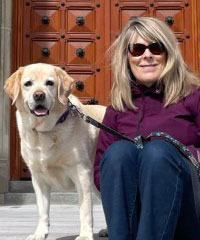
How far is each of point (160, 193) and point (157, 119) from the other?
1.85ft

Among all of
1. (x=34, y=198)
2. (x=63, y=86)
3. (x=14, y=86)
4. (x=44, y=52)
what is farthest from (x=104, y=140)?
(x=44, y=52)

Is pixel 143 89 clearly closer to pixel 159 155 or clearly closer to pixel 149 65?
pixel 149 65

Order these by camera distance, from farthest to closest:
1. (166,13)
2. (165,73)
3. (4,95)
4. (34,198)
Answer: (166,13) → (4,95) → (34,198) → (165,73)

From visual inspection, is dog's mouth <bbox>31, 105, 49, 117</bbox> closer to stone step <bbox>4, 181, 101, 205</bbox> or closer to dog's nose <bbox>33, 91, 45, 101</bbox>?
dog's nose <bbox>33, 91, 45, 101</bbox>

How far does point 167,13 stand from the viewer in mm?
6688

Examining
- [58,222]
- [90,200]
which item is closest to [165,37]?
[90,200]

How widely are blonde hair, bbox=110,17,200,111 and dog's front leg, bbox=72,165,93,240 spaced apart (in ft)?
2.19

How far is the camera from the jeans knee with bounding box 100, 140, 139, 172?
208cm

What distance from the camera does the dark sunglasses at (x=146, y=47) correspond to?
256 cm

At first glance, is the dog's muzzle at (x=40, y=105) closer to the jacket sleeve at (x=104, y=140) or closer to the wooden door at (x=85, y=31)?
the jacket sleeve at (x=104, y=140)

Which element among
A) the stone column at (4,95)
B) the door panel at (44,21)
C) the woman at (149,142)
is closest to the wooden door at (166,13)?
the door panel at (44,21)

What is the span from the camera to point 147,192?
1979mm

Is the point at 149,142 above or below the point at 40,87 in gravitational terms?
below

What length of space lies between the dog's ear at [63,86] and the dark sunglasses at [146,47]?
68 centimetres
